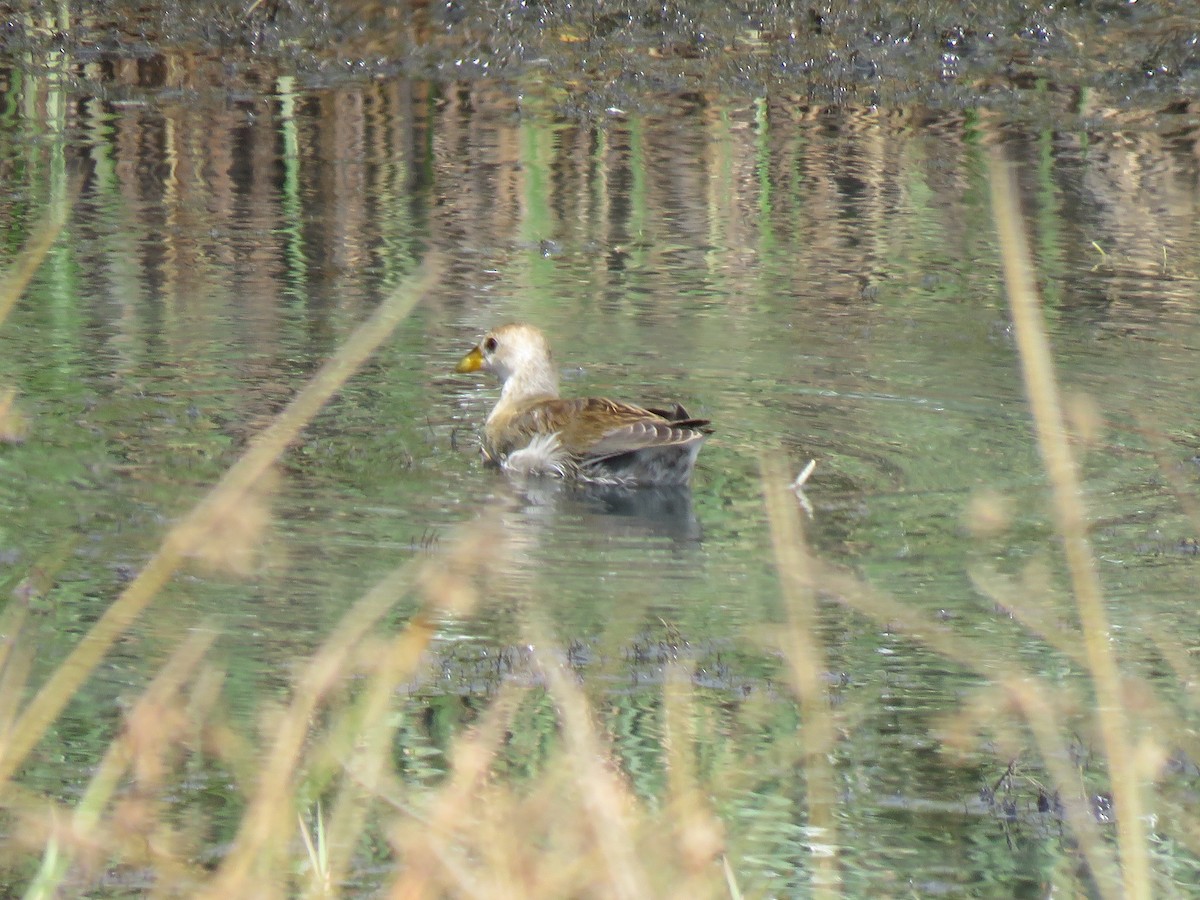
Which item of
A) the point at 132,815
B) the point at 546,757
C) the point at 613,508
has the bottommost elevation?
the point at 613,508

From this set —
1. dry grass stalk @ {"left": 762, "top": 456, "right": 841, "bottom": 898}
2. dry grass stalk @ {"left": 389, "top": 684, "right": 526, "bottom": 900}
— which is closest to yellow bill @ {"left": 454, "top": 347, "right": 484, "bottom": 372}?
dry grass stalk @ {"left": 762, "top": 456, "right": 841, "bottom": 898}

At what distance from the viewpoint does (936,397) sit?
346 inches

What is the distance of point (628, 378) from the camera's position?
9258mm

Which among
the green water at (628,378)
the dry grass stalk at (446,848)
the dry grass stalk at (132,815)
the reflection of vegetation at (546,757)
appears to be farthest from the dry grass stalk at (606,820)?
the green water at (628,378)

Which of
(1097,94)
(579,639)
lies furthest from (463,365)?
(1097,94)

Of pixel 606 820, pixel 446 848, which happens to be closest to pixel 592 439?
pixel 446 848

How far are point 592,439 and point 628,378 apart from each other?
4.26 feet

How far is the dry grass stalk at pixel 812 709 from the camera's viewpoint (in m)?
3.75

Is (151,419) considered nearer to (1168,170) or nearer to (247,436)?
(247,436)

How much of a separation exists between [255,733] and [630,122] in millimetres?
9546

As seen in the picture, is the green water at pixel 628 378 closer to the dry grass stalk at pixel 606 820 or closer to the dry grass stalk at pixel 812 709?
the dry grass stalk at pixel 812 709

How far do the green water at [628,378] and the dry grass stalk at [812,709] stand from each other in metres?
0.05

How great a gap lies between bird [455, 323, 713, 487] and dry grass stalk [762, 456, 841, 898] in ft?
4.85

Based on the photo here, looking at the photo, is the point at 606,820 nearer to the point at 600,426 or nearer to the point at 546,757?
the point at 546,757
